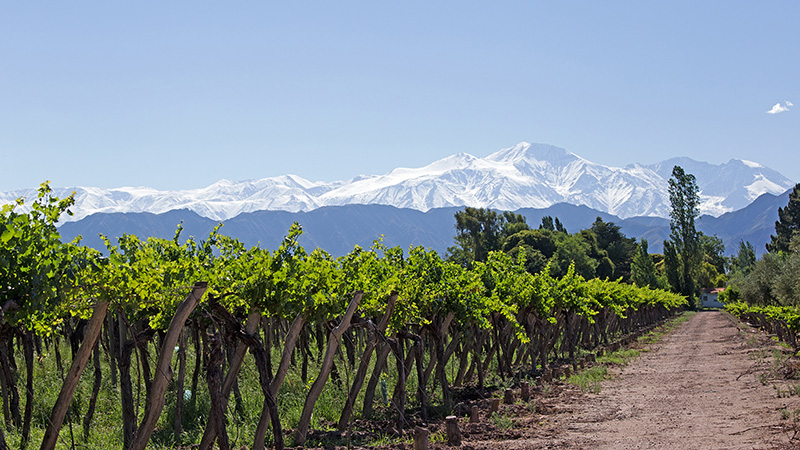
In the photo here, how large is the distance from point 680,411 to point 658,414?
58 centimetres

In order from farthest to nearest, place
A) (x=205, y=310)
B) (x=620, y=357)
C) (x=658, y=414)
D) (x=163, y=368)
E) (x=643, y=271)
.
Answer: (x=643, y=271) → (x=620, y=357) → (x=658, y=414) → (x=205, y=310) → (x=163, y=368)

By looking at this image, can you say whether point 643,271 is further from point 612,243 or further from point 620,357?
point 620,357

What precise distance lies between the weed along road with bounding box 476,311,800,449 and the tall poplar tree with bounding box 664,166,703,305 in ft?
212

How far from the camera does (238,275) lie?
25.4 ft

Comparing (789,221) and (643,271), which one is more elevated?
(789,221)

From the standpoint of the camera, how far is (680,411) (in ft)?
40.1

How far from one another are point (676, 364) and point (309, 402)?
1643 cm

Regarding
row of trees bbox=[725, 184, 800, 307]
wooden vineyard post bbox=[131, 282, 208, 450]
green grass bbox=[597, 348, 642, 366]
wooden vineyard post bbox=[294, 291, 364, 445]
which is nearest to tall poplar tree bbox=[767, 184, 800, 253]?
row of trees bbox=[725, 184, 800, 307]

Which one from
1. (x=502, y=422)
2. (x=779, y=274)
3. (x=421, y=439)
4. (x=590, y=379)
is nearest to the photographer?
(x=421, y=439)

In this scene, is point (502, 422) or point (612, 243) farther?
point (612, 243)

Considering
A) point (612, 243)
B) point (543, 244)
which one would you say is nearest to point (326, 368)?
point (543, 244)

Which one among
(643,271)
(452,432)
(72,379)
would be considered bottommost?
(452,432)

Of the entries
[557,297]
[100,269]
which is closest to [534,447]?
[100,269]

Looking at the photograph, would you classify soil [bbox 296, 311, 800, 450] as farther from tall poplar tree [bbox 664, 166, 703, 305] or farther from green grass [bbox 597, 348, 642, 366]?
tall poplar tree [bbox 664, 166, 703, 305]
